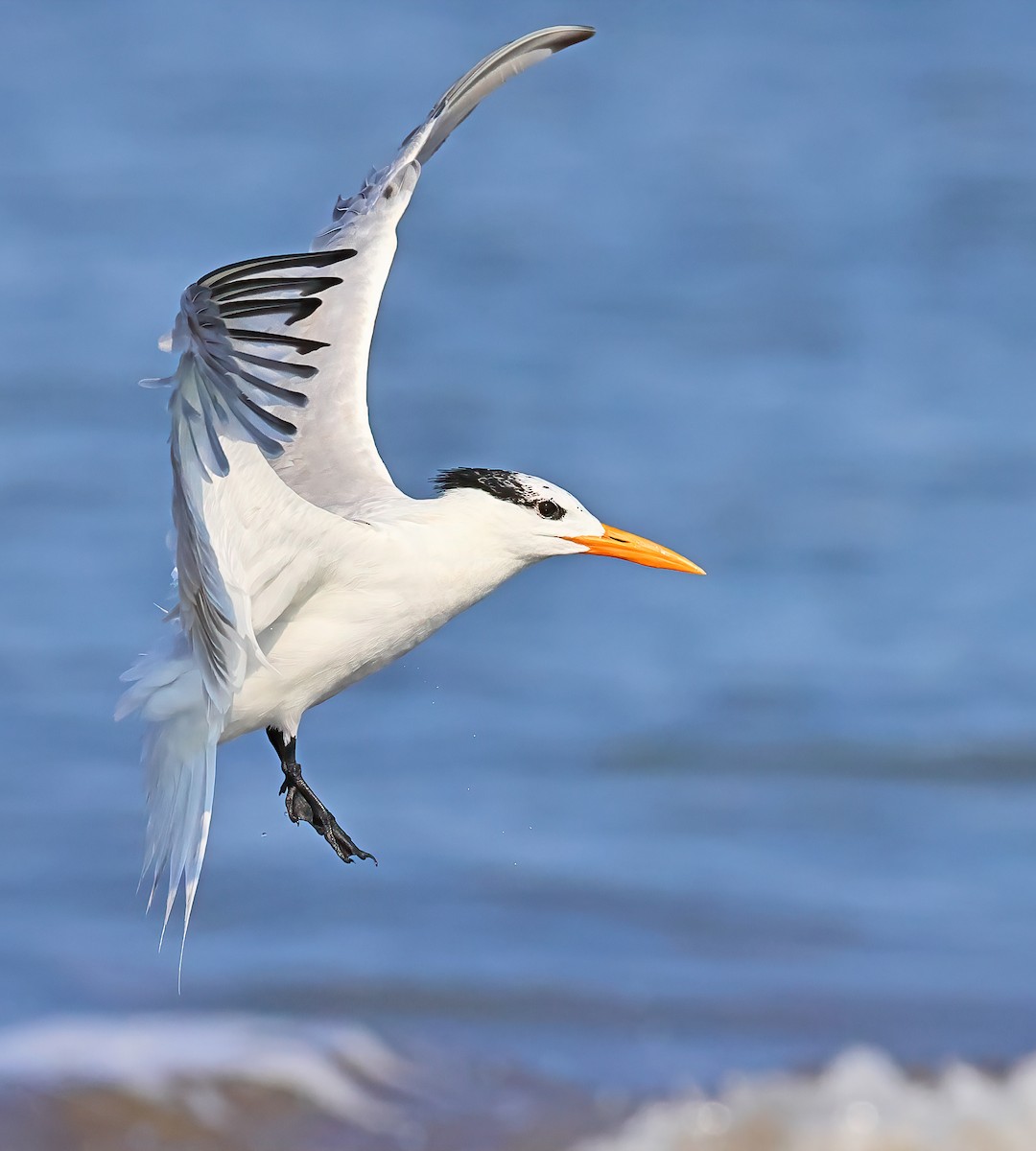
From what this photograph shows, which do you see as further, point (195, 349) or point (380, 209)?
point (380, 209)

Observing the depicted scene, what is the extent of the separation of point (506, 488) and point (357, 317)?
125cm

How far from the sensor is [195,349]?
22.7ft

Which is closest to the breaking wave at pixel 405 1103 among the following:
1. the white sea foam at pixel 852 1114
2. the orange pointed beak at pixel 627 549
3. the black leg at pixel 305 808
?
the white sea foam at pixel 852 1114

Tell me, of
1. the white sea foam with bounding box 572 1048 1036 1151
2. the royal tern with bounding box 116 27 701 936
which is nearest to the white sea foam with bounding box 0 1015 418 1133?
the white sea foam with bounding box 572 1048 1036 1151

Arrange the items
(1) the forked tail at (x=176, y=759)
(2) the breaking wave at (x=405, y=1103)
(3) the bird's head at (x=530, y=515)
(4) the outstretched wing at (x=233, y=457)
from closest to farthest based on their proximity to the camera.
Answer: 1. (4) the outstretched wing at (x=233, y=457)
2. (1) the forked tail at (x=176, y=759)
3. (3) the bird's head at (x=530, y=515)
4. (2) the breaking wave at (x=405, y=1103)

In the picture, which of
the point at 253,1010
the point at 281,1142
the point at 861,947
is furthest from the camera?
the point at 861,947

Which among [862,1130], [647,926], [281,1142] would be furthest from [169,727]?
[647,926]

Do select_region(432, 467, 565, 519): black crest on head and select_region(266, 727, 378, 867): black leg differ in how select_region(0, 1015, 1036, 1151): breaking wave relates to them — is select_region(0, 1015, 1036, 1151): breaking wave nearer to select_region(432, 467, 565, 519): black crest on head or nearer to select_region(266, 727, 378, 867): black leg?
select_region(266, 727, 378, 867): black leg

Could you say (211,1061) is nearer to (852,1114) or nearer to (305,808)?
(305,808)

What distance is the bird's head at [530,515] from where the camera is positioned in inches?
333

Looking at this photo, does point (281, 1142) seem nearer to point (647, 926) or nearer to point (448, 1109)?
point (448, 1109)

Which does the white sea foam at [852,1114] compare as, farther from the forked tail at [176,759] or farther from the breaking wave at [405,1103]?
the forked tail at [176,759]

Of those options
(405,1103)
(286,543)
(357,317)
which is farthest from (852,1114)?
(357,317)

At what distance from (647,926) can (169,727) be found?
3806mm
